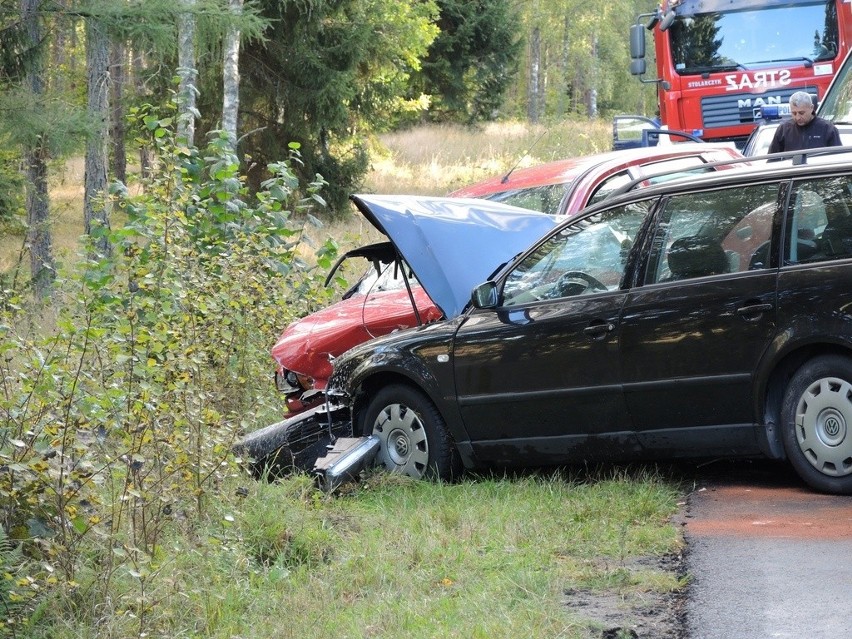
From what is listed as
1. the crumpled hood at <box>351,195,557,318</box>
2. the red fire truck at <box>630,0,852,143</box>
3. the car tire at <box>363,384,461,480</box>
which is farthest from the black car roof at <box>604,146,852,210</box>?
the red fire truck at <box>630,0,852,143</box>

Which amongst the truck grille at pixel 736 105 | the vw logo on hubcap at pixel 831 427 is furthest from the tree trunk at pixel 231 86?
the vw logo on hubcap at pixel 831 427

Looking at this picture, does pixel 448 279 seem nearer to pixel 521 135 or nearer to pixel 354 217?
pixel 354 217

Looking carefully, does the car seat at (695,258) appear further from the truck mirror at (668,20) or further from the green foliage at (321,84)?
the green foliage at (321,84)

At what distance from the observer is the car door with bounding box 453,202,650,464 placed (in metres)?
6.78

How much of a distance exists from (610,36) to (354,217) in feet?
108

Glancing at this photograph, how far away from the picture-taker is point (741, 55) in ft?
60.7

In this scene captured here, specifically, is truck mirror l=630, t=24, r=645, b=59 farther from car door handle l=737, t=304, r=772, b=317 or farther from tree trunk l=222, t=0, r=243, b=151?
car door handle l=737, t=304, r=772, b=317

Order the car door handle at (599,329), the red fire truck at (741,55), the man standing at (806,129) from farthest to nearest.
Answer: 1. the red fire truck at (741,55)
2. the man standing at (806,129)
3. the car door handle at (599,329)

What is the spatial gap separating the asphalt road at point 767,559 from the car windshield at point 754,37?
12737mm

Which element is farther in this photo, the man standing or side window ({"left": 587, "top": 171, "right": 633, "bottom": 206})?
the man standing

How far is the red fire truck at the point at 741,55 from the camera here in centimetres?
1817

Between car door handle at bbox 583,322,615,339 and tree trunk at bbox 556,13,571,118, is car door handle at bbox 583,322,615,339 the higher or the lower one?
the lower one

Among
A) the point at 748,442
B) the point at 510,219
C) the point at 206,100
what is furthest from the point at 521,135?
the point at 748,442

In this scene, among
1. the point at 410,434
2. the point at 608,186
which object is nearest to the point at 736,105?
the point at 608,186
